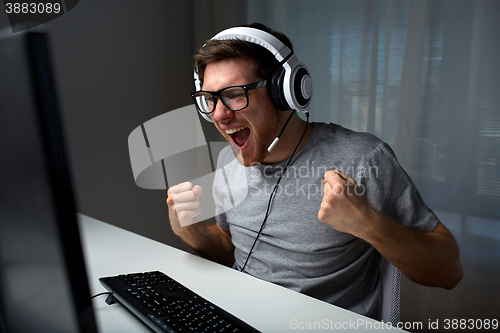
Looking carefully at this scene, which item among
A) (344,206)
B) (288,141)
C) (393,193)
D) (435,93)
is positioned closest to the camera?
(344,206)

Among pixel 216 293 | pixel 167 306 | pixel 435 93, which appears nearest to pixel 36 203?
pixel 167 306

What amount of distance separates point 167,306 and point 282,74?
662 mm

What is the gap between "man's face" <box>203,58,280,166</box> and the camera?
1043 mm

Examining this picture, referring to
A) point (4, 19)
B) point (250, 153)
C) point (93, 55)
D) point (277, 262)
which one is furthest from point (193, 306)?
point (93, 55)

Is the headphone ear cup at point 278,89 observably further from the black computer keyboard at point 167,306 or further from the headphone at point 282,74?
the black computer keyboard at point 167,306

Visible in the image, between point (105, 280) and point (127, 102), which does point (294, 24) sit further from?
point (105, 280)

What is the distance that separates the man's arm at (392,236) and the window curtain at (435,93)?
872mm

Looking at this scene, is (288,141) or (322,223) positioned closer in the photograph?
(322,223)

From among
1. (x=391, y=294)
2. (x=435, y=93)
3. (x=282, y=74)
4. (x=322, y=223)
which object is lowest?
(x=391, y=294)

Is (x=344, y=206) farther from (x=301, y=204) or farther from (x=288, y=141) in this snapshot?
(x=288, y=141)

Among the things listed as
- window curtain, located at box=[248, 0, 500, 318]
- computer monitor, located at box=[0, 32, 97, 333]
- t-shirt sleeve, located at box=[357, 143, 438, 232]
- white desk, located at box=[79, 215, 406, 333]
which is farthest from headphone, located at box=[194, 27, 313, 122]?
window curtain, located at box=[248, 0, 500, 318]

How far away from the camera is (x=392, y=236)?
828mm

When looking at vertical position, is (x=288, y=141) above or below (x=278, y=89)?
below

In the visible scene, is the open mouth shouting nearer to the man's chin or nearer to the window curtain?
the man's chin
